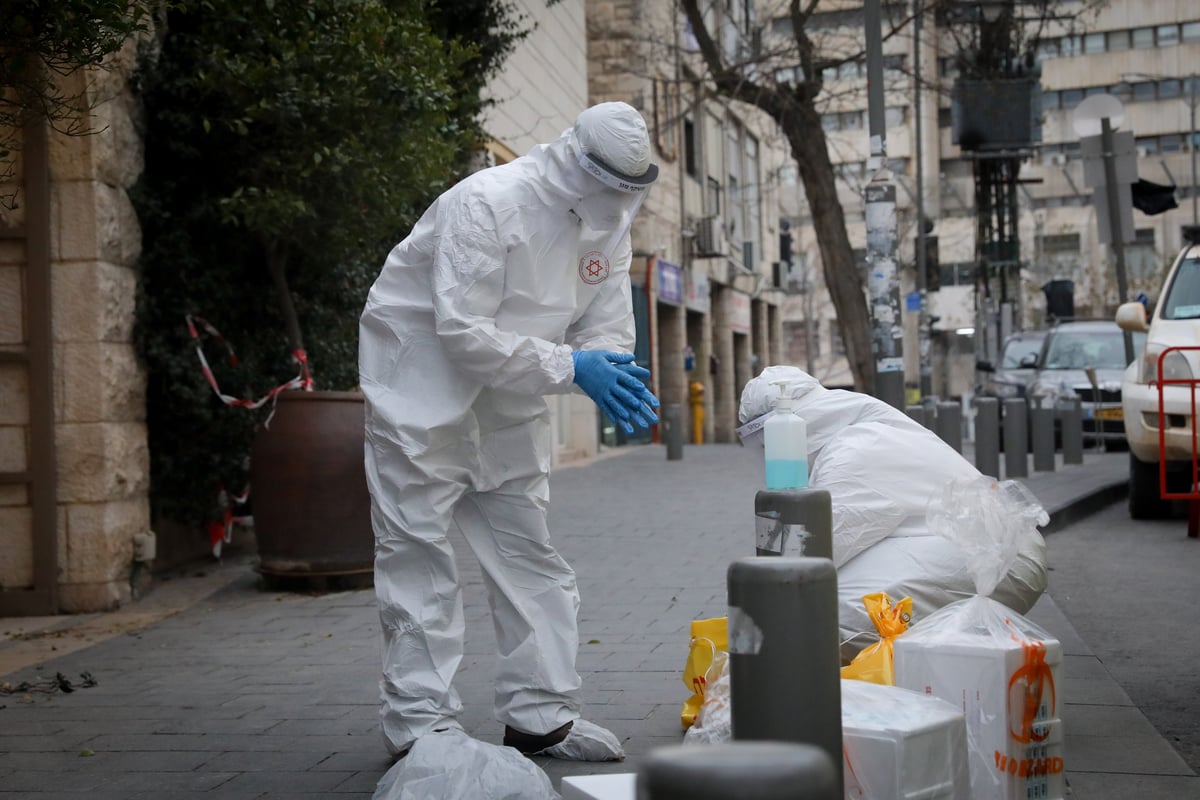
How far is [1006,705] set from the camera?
325 cm

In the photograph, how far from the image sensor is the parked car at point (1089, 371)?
57.6 ft

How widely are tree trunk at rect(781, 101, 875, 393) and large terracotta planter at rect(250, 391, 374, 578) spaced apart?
808cm

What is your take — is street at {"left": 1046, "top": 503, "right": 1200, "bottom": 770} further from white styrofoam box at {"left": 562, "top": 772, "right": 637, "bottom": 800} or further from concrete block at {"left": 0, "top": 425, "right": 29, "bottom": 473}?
concrete block at {"left": 0, "top": 425, "right": 29, "bottom": 473}

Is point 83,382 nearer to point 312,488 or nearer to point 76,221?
point 76,221

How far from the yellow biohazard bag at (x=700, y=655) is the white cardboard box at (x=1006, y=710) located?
0.93 m

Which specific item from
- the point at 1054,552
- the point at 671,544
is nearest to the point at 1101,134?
the point at 1054,552

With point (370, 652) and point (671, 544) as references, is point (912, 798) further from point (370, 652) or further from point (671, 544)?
point (671, 544)

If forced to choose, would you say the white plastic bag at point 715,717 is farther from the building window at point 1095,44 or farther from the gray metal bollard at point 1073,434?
the building window at point 1095,44

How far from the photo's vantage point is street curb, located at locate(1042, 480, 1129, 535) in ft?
32.8

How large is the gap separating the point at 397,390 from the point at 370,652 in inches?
89.5

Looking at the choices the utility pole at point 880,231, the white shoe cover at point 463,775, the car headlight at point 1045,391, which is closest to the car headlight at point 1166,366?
the utility pole at point 880,231

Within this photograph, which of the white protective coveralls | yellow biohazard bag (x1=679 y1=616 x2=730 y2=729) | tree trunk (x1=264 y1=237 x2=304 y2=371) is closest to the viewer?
yellow biohazard bag (x1=679 y1=616 x2=730 y2=729)

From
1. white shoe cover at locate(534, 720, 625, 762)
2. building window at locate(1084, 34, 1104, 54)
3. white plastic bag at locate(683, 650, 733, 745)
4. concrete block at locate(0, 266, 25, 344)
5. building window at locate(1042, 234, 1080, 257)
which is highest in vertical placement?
building window at locate(1084, 34, 1104, 54)

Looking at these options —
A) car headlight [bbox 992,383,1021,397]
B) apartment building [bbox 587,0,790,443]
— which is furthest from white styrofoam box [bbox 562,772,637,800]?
car headlight [bbox 992,383,1021,397]
